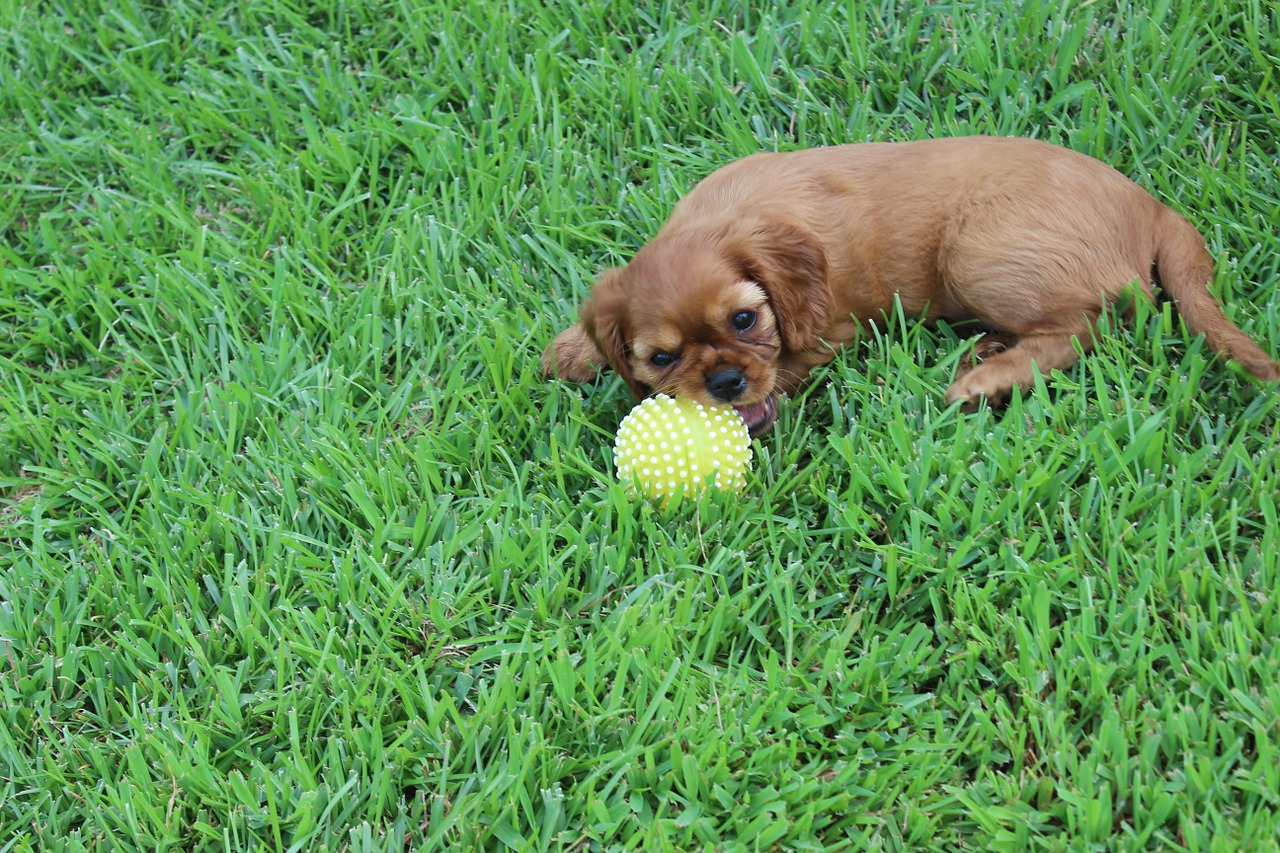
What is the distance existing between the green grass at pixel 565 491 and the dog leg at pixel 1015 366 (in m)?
0.07

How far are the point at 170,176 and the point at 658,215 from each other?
1950 millimetres

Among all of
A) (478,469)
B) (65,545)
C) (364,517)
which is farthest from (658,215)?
(65,545)

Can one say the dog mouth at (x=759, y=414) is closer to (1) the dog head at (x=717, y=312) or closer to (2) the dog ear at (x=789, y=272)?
(1) the dog head at (x=717, y=312)

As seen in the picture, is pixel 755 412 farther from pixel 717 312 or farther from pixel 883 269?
pixel 883 269

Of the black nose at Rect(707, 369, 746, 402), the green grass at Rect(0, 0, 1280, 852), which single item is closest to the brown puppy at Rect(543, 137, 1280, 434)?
the black nose at Rect(707, 369, 746, 402)

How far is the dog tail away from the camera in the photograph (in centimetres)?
312

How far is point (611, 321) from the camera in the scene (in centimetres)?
326

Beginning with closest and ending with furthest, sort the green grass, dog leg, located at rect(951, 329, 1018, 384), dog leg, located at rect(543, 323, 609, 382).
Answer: the green grass, dog leg, located at rect(951, 329, 1018, 384), dog leg, located at rect(543, 323, 609, 382)

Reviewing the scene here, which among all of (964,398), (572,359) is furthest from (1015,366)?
(572,359)

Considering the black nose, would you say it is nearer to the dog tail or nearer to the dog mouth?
the dog mouth

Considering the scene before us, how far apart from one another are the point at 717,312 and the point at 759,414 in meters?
0.34

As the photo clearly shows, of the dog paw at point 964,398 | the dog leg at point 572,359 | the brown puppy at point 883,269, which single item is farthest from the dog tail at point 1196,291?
the dog leg at point 572,359

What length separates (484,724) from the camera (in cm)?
271

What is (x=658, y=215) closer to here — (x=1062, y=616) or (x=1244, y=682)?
(x=1062, y=616)
